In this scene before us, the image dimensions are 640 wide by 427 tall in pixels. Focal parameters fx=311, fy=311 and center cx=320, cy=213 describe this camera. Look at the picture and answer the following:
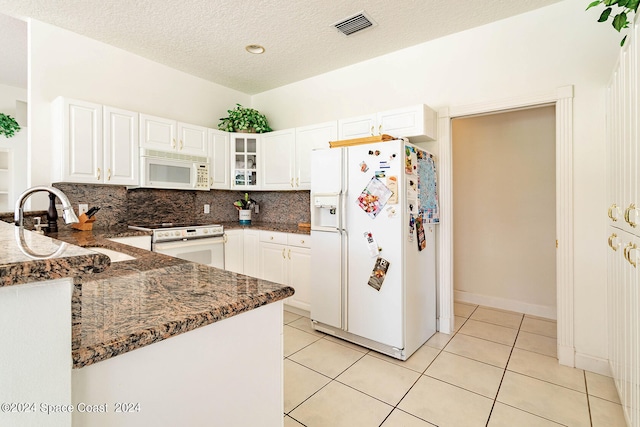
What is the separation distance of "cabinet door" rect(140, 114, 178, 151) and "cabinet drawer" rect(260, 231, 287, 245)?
136 centimetres

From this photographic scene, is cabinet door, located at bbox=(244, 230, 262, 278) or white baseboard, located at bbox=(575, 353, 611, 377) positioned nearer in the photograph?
white baseboard, located at bbox=(575, 353, 611, 377)

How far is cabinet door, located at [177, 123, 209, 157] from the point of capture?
11.4 feet

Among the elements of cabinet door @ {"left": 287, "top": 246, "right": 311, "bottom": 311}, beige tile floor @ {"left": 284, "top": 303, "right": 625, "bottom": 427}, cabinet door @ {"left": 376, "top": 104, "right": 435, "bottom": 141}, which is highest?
cabinet door @ {"left": 376, "top": 104, "right": 435, "bottom": 141}

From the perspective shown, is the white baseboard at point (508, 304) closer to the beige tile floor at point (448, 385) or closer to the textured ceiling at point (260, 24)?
the beige tile floor at point (448, 385)

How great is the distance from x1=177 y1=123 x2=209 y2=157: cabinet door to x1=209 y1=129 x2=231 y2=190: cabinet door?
77mm

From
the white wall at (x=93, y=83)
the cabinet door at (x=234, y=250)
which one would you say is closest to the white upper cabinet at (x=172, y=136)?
the white wall at (x=93, y=83)

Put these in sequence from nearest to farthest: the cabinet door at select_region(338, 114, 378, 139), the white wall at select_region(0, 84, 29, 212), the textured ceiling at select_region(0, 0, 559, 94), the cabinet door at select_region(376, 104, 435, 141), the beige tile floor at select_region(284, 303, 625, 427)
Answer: the beige tile floor at select_region(284, 303, 625, 427)
the textured ceiling at select_region(0, 0, 559, 94)
the cabinet door at select_region(376, 104, 435, 141)
the cabinet door at select_region(338, 114, 378, 139)
the white wall at select_region(0, 84, 29, 212)

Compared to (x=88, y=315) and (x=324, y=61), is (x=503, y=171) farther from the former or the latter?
(x=88, y=315)

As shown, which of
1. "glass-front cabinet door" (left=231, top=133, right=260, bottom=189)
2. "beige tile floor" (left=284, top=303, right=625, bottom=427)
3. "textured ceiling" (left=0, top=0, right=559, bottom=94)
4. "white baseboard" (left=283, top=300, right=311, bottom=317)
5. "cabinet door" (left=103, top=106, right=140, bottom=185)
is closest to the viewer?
"beige tile floor" (left=284, top=303, right=625, bottom=427)

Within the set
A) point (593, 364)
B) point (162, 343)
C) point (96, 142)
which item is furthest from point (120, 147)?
point (593, 364)

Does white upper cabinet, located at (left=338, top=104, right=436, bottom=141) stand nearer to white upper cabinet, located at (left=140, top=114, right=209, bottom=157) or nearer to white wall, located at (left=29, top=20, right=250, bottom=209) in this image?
white upper cabinet, located at (left=140, top=114, right=209, bottom=157)

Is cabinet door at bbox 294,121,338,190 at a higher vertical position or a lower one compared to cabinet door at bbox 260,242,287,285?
→ higher

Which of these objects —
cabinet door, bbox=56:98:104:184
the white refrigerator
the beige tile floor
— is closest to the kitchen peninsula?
the beige tile floor

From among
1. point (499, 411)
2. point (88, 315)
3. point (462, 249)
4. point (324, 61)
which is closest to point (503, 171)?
point (462, 249)
